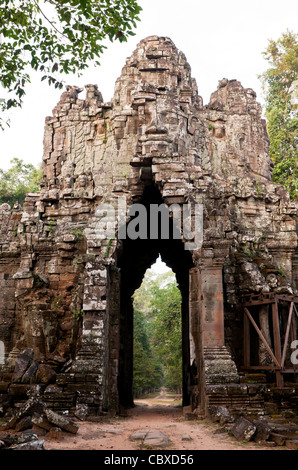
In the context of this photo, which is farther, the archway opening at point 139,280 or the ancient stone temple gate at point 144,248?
the archway opening at point 139,280

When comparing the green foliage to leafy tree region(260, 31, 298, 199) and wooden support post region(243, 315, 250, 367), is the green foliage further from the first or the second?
wooden support post region(243, 315, 250, 367)

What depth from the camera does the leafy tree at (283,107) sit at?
22.3m

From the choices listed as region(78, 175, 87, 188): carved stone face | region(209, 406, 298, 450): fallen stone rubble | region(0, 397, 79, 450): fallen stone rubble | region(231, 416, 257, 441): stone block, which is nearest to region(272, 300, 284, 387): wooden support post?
region(209, 406, 298, 450): fallen stone rubble

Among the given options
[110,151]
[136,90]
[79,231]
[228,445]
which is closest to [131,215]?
[79,231]

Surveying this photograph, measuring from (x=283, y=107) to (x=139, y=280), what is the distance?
1343 cm

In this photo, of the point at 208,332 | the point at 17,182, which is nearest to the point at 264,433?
the point at 208,332

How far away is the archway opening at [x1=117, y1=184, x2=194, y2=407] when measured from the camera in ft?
48.6

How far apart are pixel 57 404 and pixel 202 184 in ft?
20.7

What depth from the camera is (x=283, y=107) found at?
2344 centimetres

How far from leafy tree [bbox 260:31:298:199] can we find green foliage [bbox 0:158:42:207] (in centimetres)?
1471

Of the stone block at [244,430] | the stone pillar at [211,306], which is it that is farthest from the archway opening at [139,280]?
the stone block at [244,430]

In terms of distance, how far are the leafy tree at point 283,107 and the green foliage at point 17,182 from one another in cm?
1471

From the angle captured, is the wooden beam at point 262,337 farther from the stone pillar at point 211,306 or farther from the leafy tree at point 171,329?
the leafy tree at point 171,329
